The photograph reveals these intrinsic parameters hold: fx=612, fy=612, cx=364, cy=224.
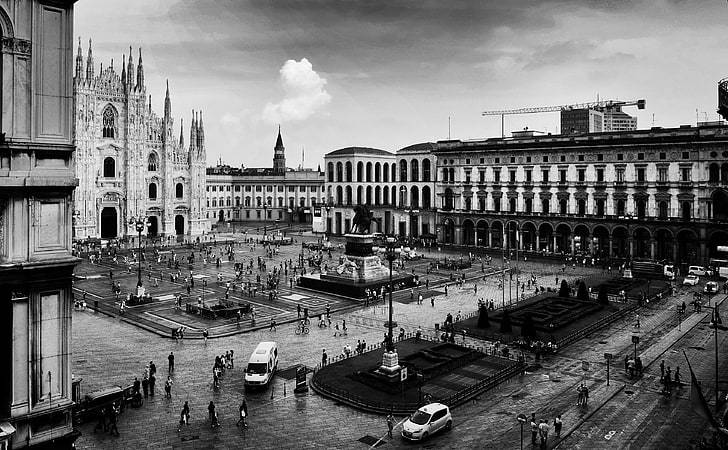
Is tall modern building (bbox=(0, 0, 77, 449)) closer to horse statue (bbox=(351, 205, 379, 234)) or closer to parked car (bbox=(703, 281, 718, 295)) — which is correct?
horse statue (bbox=(351, 205, 379, 234))

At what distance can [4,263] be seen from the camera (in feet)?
51.7

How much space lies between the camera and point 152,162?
102875mm

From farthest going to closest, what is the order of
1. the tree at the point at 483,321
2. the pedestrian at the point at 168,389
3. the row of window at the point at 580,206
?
1. the row of window at the point at 580,206
2. the tree at the point at 483,321
3. the pedestrian at the point at 168,389

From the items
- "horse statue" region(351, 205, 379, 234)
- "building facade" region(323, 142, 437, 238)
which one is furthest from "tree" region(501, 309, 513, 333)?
"building facade" region(323, 142, 437, 238)

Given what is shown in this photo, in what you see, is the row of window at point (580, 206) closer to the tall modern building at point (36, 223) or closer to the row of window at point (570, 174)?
the row of window at point (570, 174)

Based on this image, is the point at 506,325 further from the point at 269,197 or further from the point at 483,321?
the point at 269,197

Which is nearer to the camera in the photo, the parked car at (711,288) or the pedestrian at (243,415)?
the pedestrian at (243,415)

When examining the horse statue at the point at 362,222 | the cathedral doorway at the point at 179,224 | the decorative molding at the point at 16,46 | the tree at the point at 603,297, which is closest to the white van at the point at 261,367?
the decorative molding at the point at 16,46

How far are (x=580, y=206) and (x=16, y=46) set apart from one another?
73.5 meters

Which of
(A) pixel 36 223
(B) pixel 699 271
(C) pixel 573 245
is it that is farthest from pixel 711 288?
(A) pixel 36 223

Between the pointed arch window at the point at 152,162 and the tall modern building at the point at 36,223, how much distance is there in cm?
8974

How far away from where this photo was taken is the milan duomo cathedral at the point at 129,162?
3698 inches

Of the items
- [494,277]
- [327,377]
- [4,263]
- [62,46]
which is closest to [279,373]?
[327,377]

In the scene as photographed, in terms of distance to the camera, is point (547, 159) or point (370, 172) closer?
point (547, 159)
